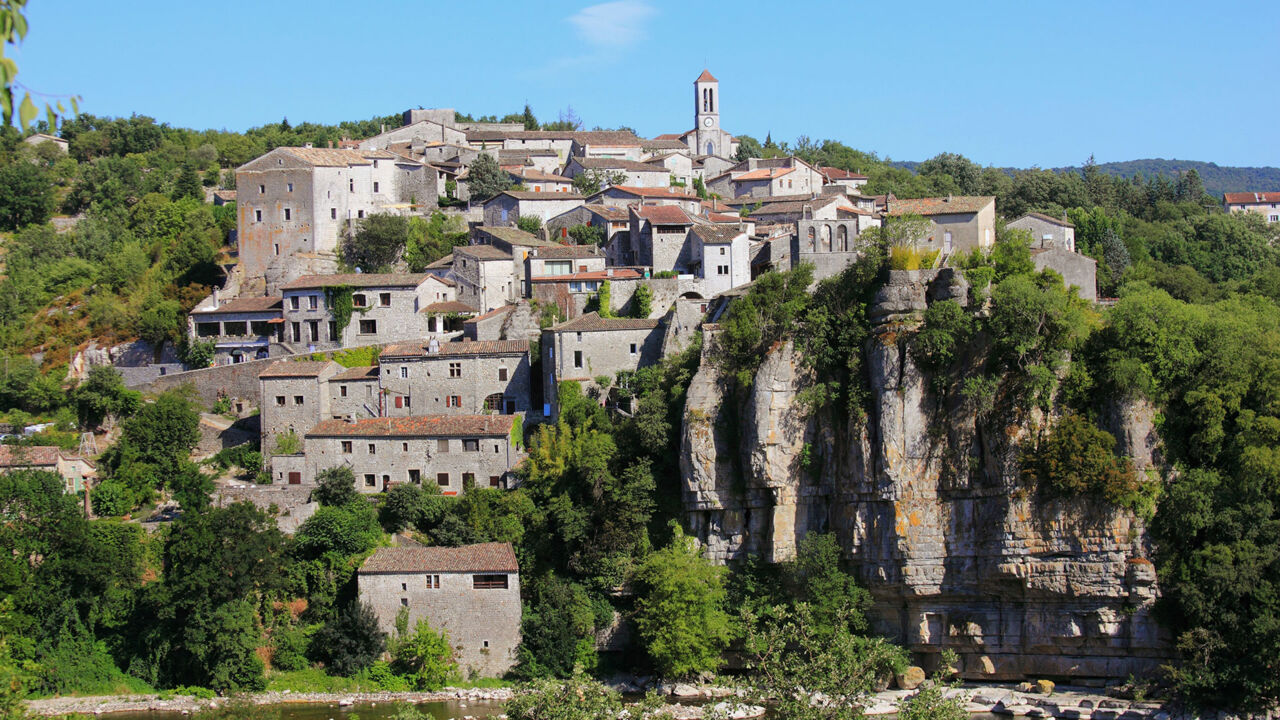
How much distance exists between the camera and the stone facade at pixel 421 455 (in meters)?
41.6

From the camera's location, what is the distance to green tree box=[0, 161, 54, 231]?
73.9 meters

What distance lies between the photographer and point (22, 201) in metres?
73.7

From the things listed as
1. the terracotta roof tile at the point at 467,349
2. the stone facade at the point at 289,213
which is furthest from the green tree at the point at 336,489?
the stone facade at the point at 289,213

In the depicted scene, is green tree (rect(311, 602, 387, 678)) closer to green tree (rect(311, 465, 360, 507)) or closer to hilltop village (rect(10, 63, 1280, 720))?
hilltop village (rect(10, 63, 1280, 720))

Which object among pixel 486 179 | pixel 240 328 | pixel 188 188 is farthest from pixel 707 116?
pixel 240 328

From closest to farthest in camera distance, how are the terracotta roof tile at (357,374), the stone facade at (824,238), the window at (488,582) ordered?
the window at (488,582)
the terracotta roof tile at (357,374)
the stone facade at (824,238)

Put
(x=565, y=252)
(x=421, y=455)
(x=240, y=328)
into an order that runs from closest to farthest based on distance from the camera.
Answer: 1. (x=421, y=455)
2. (x=565, y=252)
3. (x=240, y=328)

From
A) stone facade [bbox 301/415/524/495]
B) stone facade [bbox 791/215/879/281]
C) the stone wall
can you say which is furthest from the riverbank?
stone facade [bbox 791/215/879/281]

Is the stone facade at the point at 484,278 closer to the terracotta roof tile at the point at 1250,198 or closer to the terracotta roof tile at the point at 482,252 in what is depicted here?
the terracotta roof tile at the point at 482,252

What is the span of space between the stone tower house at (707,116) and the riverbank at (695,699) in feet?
161

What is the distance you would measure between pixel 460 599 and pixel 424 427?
6561 millimetres

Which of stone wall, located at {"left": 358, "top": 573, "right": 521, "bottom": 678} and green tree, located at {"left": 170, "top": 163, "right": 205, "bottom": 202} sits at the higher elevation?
green tree, located at {"left": 170, "top": 163, "right": 205, "bottom": 202}

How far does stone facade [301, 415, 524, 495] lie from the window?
4.23m

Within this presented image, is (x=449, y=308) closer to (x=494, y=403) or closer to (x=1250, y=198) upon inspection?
(x=494, y=403)
